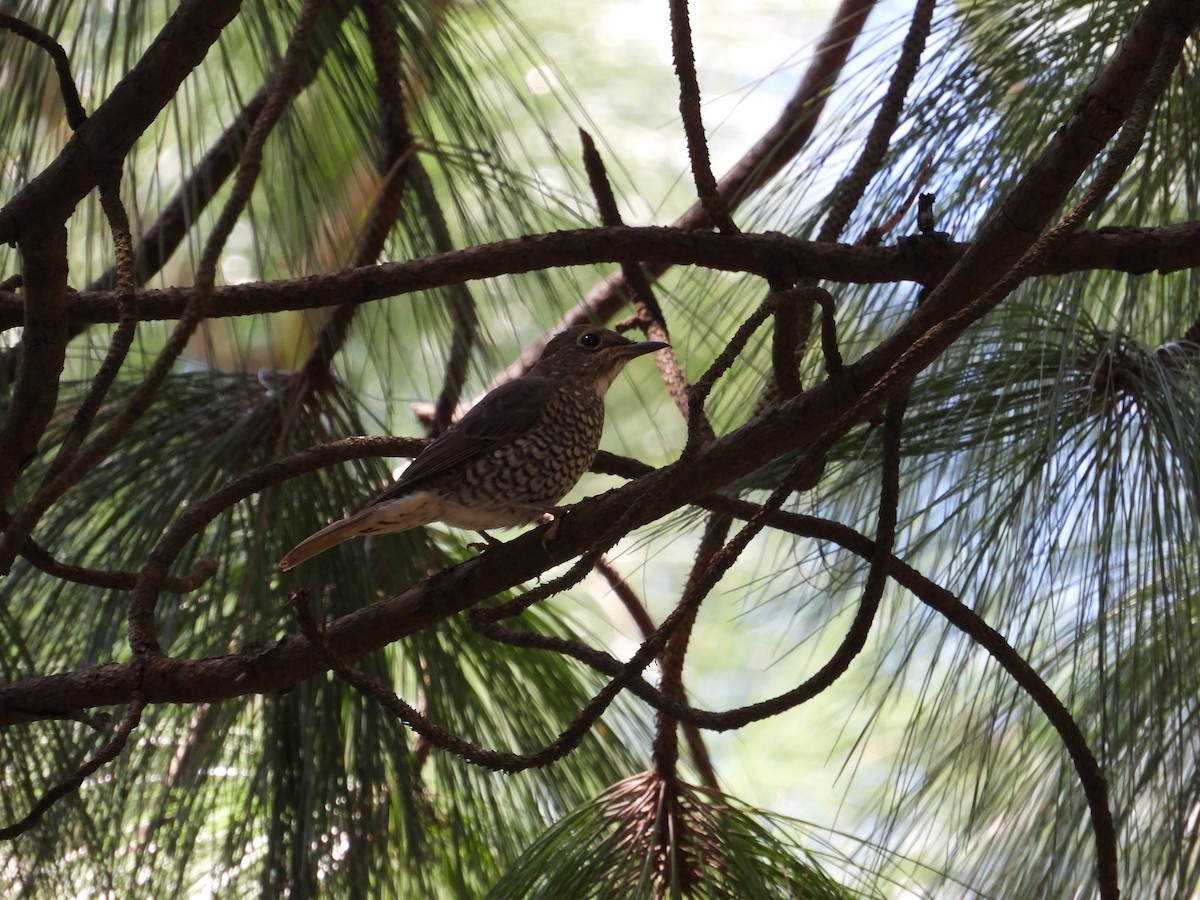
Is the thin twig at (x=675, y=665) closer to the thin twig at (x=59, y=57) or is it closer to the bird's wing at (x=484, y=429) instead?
the bird's wing at (x=484, y=429)

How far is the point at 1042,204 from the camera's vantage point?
1.49 metres

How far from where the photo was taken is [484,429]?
2.55 m

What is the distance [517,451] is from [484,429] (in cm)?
8

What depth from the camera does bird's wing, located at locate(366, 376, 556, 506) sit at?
2246 millimetres

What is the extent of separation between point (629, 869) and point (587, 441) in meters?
0.94

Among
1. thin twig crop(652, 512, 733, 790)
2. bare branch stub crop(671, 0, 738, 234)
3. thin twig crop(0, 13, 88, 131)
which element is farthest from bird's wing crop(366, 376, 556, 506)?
thin twig crop(0, 13, 88, 131)

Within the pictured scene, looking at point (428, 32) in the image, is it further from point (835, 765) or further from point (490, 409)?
point (835, 765)

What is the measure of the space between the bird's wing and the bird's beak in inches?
5.9

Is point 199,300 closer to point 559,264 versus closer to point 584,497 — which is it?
point 559,264

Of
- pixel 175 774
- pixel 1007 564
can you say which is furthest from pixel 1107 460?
pixel 175 774

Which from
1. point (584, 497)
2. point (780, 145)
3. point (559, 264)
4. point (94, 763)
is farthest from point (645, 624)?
point (94, 763)

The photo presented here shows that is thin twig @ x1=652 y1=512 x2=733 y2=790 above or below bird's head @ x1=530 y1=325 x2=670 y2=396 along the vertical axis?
below

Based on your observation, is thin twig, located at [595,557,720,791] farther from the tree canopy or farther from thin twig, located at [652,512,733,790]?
thin twig, located at [652,512,733,790]

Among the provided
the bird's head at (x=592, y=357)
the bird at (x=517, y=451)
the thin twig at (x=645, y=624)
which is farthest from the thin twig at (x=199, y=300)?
the bird's head at (x=592, y=357)
